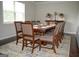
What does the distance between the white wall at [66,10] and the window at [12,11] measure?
64.1 inches

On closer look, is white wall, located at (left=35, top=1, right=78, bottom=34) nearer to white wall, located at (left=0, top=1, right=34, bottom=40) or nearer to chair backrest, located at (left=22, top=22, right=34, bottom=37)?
white wall, located at (left=0, top=1, right=34, bottom=40)

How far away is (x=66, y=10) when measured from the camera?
669cm

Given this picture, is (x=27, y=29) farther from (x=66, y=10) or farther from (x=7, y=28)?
(x=66, y=10)

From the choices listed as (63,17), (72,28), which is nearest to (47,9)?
(63,17)

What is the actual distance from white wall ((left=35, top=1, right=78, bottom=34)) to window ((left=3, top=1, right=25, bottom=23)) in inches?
64.1

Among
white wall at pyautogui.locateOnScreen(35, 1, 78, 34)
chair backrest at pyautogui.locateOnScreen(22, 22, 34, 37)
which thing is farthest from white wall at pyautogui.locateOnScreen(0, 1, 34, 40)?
chair backrest at pyautogui.locateOnScreen(22, 22, 34, 37)

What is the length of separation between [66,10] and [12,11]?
342cm

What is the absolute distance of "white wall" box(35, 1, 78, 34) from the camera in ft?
21.7

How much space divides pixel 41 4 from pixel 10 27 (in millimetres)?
2946

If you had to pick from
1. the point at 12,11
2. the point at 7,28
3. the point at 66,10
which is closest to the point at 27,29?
the point at 7,28

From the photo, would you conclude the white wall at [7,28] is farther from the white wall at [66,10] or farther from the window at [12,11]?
the white wall at [66,10]

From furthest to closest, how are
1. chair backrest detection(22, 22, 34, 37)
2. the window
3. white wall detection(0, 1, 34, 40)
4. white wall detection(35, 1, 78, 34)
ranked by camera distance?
1. white wall detection(35, 1, 78, 34)
2. the window
3. white wall detection(0, 1, 34, 40)
4. chair backrest detection(22, 22, 34, 37)

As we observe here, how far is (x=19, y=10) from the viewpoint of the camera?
224 inches

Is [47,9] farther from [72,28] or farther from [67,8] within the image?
[72,28]
